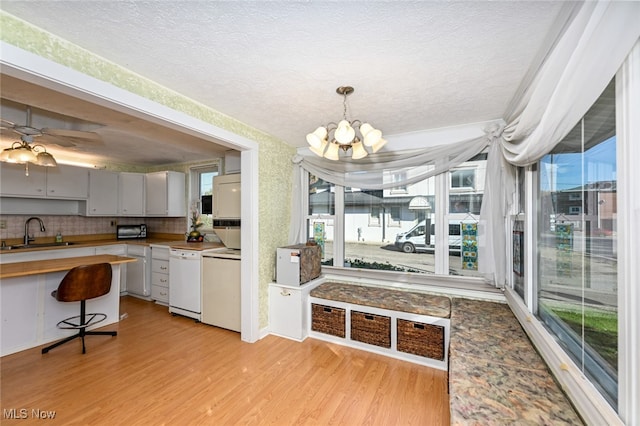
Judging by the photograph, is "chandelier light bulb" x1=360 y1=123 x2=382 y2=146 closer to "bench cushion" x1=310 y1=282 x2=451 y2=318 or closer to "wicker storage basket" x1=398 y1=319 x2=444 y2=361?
"bench cushion" x1=310 y1=282 x2=451 y2=318

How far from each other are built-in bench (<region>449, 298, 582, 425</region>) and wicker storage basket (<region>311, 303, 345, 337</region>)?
112 centimetres

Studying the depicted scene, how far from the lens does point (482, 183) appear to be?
266cm

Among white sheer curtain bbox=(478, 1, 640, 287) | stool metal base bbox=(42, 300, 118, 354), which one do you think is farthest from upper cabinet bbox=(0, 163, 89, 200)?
white sheer curtain bbox=(478, 1, 640, 287)

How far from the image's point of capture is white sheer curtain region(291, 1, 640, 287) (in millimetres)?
810

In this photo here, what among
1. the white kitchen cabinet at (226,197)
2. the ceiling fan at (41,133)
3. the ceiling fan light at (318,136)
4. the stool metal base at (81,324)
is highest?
the ceiling fan at (41,133)

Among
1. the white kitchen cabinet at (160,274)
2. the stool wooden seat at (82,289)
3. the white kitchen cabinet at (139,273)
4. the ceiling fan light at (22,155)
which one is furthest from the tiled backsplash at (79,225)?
the stool wooden seat at (82,289)

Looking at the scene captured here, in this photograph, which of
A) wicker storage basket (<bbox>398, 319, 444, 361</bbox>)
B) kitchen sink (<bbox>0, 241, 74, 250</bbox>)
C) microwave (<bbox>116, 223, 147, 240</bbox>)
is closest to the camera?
wicker storage basket (<bbox>398, 319, 444, 361</bbox>)

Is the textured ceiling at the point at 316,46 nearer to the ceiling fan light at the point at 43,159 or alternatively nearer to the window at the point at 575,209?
the window at the point at 575,209

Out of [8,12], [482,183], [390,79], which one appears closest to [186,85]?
[8,12]

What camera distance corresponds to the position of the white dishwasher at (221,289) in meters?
3.00

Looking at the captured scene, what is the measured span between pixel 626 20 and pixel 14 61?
8.11 feet

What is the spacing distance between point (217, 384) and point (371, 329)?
57.6 inches

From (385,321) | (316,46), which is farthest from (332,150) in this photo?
(385,321)

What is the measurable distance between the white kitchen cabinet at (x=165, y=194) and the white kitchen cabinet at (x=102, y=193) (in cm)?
48
